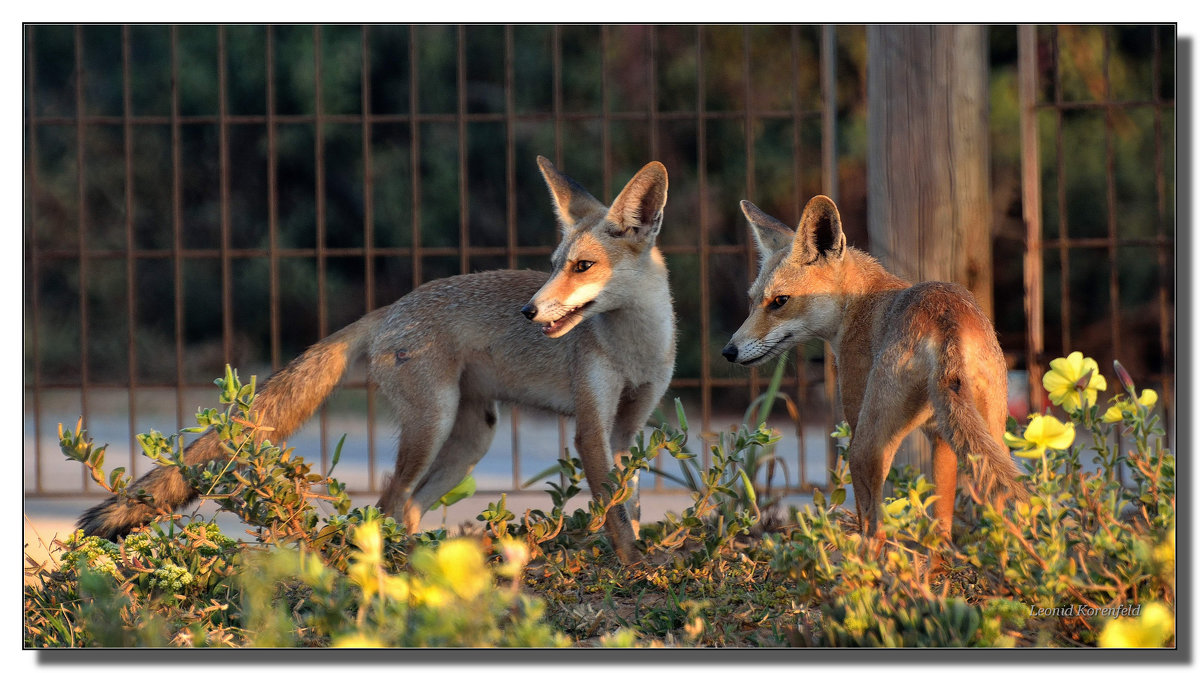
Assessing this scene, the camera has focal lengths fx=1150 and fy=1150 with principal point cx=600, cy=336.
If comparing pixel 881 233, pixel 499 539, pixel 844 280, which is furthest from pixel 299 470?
pixel 881 233

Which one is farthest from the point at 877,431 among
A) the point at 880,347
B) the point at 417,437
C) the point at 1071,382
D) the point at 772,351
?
the point at 417,437

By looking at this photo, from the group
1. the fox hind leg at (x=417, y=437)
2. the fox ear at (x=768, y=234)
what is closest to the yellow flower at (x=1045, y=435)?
the fox ear at (x=768, y=234)

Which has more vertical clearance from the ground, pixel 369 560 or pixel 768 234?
pixel 768 234

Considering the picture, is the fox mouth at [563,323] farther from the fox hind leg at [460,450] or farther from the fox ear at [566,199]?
the fox hind leg at [460,450]

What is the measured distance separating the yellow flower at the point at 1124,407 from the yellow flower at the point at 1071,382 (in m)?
0.07

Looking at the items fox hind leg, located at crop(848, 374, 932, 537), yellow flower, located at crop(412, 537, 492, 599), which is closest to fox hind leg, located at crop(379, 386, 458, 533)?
fox hind leg, located at crop(848, 374, 932, 537)

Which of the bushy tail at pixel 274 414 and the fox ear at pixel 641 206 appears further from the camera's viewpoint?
the fox ear at pixel 641 206

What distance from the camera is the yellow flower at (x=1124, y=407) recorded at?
3659mm

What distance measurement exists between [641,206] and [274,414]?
76.8 inches

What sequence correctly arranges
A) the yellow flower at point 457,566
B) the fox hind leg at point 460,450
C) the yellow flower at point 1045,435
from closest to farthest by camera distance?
1. the yellow flower at point 457,566
2. the yellow flower at point 1045,435
3. the fox hind leg at point 460,450

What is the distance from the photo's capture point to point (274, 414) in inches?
210

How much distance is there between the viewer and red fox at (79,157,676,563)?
4.98 metres

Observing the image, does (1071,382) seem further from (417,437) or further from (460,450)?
(460,450)

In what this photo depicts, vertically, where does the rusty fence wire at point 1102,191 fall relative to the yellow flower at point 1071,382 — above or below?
above
